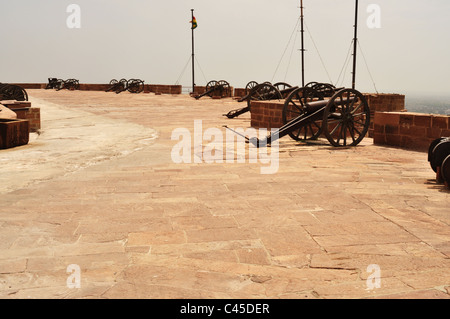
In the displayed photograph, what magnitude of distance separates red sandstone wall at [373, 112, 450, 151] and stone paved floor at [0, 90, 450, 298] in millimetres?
1218

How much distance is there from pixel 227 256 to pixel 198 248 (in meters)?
0.25

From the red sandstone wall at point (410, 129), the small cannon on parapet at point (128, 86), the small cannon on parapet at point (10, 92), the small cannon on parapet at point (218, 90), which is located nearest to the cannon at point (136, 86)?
the small cannon on parapet at point (128, 86)

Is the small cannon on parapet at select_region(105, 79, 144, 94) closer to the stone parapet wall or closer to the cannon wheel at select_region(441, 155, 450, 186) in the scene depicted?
the stone parapet wall

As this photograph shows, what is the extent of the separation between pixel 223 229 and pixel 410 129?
5601mm

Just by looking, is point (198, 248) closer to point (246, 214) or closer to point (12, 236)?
point (246, 214)

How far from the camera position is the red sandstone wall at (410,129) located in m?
7.79

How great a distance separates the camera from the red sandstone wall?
7.79 meters

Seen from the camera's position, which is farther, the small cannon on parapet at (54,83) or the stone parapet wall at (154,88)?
the small cannon on parapet at (54,83)

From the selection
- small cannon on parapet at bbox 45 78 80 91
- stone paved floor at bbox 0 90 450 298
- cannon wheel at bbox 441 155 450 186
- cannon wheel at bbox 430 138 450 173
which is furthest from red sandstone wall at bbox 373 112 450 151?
small cannon on parapet at bbox 45 78 80 91

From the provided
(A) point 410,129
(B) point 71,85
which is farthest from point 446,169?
(B) point 71,85

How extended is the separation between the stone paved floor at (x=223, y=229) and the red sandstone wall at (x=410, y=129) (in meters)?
1.22

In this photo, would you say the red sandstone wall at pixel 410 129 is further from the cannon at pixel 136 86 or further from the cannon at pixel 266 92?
the cannon at pixel 136 86

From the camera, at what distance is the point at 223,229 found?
12.2 ft
